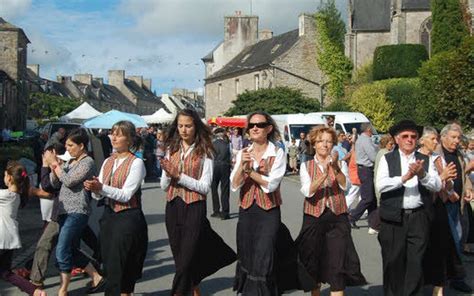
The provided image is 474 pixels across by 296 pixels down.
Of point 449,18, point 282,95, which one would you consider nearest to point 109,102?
point 282,95

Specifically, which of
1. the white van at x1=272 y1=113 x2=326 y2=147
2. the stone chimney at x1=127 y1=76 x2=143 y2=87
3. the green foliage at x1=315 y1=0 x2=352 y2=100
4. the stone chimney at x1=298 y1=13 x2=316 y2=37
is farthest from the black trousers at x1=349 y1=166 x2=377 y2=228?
the stone chimney at x1=127 y1=76 x2=143 y2=87

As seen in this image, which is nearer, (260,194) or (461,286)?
(260,194)

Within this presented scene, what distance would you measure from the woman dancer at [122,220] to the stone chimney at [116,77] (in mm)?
117790

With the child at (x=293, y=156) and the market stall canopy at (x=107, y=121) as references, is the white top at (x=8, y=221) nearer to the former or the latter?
the market stall canopy at (x=107, y=121)

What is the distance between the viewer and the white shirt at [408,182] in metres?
5.86

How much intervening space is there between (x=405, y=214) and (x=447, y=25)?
30.1 m

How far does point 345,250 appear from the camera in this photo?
5.93 metres

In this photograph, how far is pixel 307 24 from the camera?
2093 inches

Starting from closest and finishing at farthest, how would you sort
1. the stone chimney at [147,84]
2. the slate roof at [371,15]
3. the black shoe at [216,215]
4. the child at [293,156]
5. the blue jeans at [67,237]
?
the blue jeans at [67,237] → the black shoe at [216,215] → the child at [293,156] → the slate roof at [371,15] → the stone chimney at [147,84]

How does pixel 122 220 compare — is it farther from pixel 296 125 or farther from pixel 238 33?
pixel 238 33

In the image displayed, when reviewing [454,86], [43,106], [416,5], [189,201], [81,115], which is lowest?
[189,201]

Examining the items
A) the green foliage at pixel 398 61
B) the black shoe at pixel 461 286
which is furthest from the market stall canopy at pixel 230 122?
the black shoe at pixel 461 286

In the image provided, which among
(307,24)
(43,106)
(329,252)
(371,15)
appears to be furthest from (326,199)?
(43,106)

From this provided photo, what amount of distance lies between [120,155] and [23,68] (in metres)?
61.9
